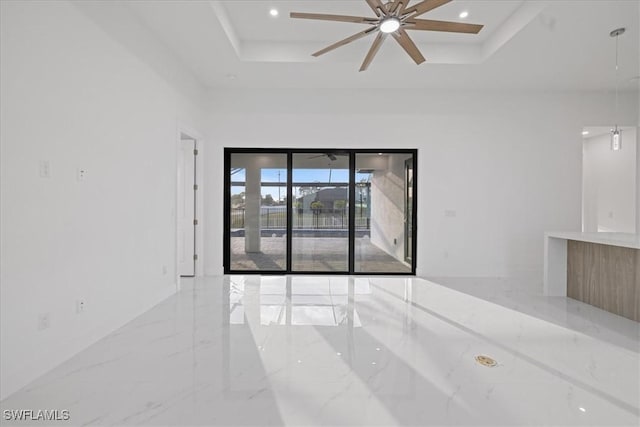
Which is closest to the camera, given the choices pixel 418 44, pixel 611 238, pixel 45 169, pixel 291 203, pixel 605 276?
pixel 45 169

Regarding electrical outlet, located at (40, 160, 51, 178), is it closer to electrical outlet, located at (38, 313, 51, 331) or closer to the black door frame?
electrical outlet, located at (38, 313, 51, 331)

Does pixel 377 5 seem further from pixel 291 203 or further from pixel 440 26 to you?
pixel 291 203

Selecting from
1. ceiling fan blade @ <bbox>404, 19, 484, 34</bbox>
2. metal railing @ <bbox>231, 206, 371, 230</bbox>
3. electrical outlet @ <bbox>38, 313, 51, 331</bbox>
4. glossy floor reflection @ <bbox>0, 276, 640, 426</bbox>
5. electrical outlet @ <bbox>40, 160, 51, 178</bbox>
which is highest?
ceiling fan blade @ <bbox>404, 19, 484, 34</bbox>

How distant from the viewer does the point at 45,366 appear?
2221 mm

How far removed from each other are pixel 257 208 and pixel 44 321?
135 inches

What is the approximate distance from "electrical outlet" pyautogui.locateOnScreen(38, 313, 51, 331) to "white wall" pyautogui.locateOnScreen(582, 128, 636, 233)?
313 inches

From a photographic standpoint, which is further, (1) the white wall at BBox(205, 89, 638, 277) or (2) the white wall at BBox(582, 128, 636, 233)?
(2) the white wall at BBox(582, 128, 636, 233)

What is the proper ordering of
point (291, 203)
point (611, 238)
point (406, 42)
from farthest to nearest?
point (291, 203) → point (611, 238) → point (406, 42)

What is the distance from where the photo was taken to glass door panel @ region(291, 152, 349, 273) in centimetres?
541

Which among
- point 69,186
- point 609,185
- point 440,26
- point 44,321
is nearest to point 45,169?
point 69,186

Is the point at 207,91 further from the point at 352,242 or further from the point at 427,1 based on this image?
the point at 427,1

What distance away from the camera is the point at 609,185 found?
6.21 metres

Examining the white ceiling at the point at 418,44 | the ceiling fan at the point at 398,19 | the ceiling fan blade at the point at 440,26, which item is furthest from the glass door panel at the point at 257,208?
the ceiling fan blade at the point at 440,26

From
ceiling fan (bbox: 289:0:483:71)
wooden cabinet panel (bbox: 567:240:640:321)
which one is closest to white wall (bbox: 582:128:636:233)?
wooden cabinet panel (bbox: 567:240:640:321)
